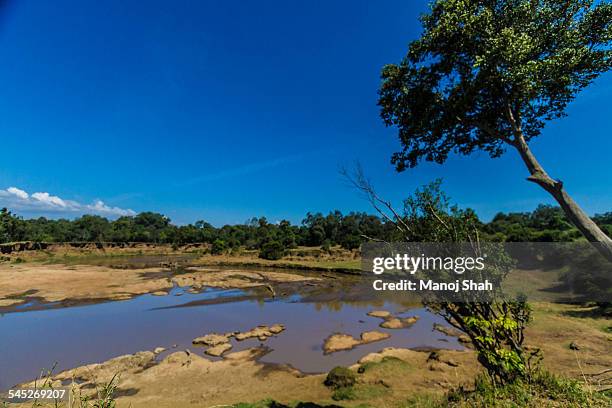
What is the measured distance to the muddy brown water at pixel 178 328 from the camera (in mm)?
15047

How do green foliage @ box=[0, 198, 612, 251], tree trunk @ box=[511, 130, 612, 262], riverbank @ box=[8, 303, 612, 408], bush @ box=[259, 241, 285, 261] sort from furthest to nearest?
green foliage @ box=[0, 198, 612, 251] → bush @ box=[259, 241, 285, 261] → riverbank @ box=[8, 303, 612, 408] → tree trunk @ box=[511, 130, 612, 262]

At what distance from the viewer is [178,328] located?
19.9 meters

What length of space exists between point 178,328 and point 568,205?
21818 millimetres

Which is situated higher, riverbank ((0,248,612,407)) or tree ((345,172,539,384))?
tree ((345,172,539,384))

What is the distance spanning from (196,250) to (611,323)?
270 feet

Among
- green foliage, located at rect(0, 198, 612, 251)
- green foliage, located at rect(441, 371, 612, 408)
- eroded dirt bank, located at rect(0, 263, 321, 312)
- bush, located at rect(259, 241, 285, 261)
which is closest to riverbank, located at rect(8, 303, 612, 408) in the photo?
green foliage, located at rect(441, 371, 612, 408)

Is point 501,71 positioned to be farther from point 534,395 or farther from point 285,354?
point 285,354

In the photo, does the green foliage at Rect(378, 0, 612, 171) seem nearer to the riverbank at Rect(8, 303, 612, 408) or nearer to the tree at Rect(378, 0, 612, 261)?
the tree at Rect(378, 0, 612, 261)

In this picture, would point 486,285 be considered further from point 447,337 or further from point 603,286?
point 603,286

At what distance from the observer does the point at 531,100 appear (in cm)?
786

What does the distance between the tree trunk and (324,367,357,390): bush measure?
29.9ft

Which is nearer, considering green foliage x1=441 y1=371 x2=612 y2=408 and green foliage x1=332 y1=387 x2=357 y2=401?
green foliage x1=441 y1=371 x2=612 y2=408

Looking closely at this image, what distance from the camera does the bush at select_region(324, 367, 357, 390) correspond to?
441 inches

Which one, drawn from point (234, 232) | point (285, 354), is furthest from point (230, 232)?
point (285, 354)
